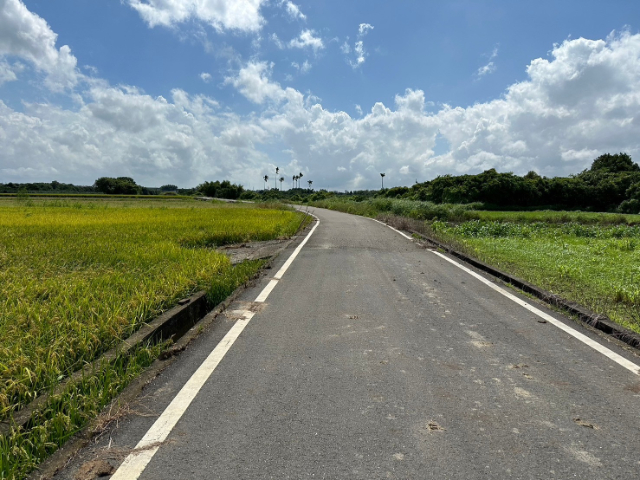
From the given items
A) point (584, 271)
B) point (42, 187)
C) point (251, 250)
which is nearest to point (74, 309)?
point (251, 250)

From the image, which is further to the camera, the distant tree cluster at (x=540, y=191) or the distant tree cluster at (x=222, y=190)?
the distant tree cluster at (x=222, y=190)

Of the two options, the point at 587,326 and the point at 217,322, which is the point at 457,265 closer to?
the point at 587,326

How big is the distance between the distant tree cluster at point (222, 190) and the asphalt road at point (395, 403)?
10336 centimetres

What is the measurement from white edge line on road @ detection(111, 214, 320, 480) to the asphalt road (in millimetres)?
47

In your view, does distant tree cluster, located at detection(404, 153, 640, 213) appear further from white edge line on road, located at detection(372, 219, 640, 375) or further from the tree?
white edge line on road, located at detection(372, 219, 640, 375)

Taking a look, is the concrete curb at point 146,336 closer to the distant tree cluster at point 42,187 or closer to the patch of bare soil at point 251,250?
the patch of bare soil at point 251,250

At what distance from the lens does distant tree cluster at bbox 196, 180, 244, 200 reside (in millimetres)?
106312

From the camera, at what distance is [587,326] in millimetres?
4930

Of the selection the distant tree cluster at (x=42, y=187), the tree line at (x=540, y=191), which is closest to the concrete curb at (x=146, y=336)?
the tree line at (x=540, y=191)

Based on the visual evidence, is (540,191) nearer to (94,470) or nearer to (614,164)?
(614,164)

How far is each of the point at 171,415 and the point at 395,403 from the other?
62.7 inches

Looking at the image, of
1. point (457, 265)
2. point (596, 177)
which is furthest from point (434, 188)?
point (457, 265)

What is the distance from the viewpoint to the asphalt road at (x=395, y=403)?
7.66ft

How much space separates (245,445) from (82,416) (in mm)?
1209
